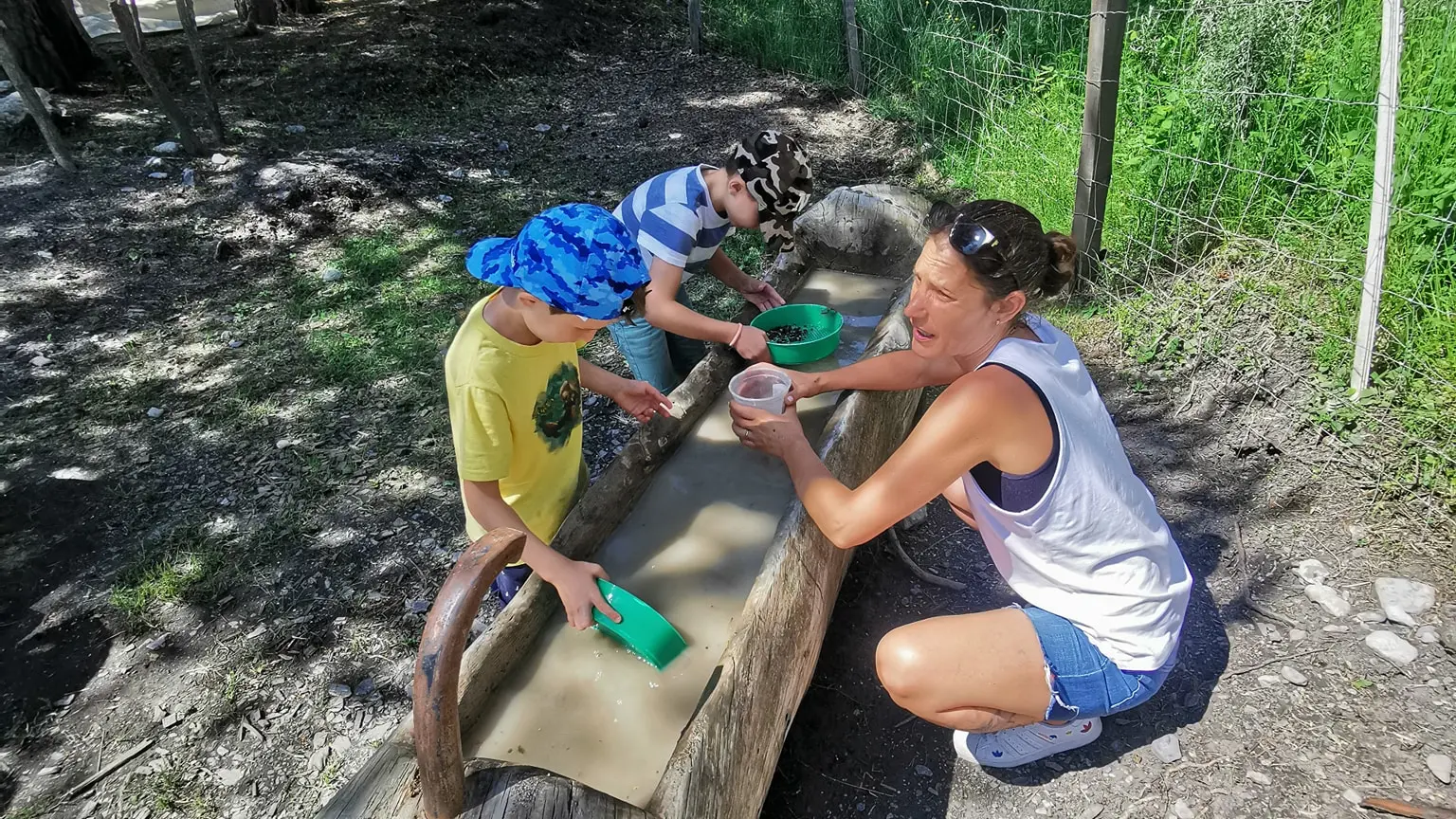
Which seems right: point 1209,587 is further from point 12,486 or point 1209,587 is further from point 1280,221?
point 12,486

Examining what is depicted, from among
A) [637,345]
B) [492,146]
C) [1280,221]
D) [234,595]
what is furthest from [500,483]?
[492,146]

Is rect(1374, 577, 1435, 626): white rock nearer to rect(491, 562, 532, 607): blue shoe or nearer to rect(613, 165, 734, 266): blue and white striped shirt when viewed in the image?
rect(613, 165, 734, 266): blue and white striped shirt

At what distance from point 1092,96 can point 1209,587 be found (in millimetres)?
1982

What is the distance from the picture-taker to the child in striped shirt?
8.23 feet

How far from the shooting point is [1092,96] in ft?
11.0

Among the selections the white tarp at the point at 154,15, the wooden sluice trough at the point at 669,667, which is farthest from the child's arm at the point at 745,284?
the white tarp at the point at 154,15

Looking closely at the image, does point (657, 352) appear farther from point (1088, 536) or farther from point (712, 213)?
point (1088, 536)

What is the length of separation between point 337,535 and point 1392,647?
11.0 ft

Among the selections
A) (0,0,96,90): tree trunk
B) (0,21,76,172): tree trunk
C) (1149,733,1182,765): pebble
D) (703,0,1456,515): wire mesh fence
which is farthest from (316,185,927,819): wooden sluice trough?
(0,0,96,90): tree trunk

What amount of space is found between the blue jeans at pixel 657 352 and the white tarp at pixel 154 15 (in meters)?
7.15

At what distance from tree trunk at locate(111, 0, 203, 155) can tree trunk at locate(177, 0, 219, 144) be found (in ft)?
0.53

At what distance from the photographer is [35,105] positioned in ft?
16.9

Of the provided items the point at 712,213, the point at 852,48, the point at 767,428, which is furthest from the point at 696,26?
the point at 767,428

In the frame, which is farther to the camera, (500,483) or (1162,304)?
(1162,304)
